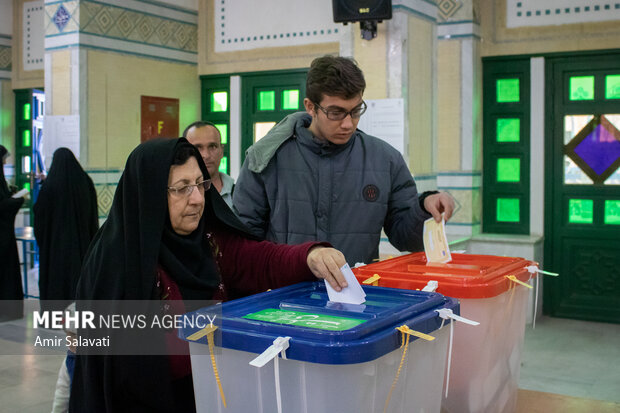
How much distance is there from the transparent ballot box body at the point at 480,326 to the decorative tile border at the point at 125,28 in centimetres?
517

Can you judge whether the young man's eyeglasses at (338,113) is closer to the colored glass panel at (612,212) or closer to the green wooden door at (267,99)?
the colored glass panel at (612,212)

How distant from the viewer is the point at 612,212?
5.96m

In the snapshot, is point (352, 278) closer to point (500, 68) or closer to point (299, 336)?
point (299, 336)

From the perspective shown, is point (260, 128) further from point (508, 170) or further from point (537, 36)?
point (537, 36)

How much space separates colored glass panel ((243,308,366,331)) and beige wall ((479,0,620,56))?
17.2ft

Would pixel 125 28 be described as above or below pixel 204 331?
above

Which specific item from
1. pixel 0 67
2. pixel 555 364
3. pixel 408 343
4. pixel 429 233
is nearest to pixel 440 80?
pixel 555 364

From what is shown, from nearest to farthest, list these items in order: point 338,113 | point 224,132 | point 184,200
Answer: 1. point 184,200
2. point 338,113
3. point 224,132

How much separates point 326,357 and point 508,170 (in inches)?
216

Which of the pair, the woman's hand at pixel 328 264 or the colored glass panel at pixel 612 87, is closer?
the woman's hand at pixel 328 264

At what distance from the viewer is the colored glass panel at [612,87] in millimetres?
5848

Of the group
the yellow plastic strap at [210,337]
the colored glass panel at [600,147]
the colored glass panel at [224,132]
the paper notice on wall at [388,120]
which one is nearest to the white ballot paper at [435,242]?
the yellow plastic strap at [210,337]

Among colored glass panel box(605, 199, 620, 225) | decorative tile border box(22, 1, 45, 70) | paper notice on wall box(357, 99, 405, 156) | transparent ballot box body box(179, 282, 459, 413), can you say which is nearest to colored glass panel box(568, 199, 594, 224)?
colored glass panel box(605, 199, 620, 225)

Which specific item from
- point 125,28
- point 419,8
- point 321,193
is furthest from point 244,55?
point 321,193
